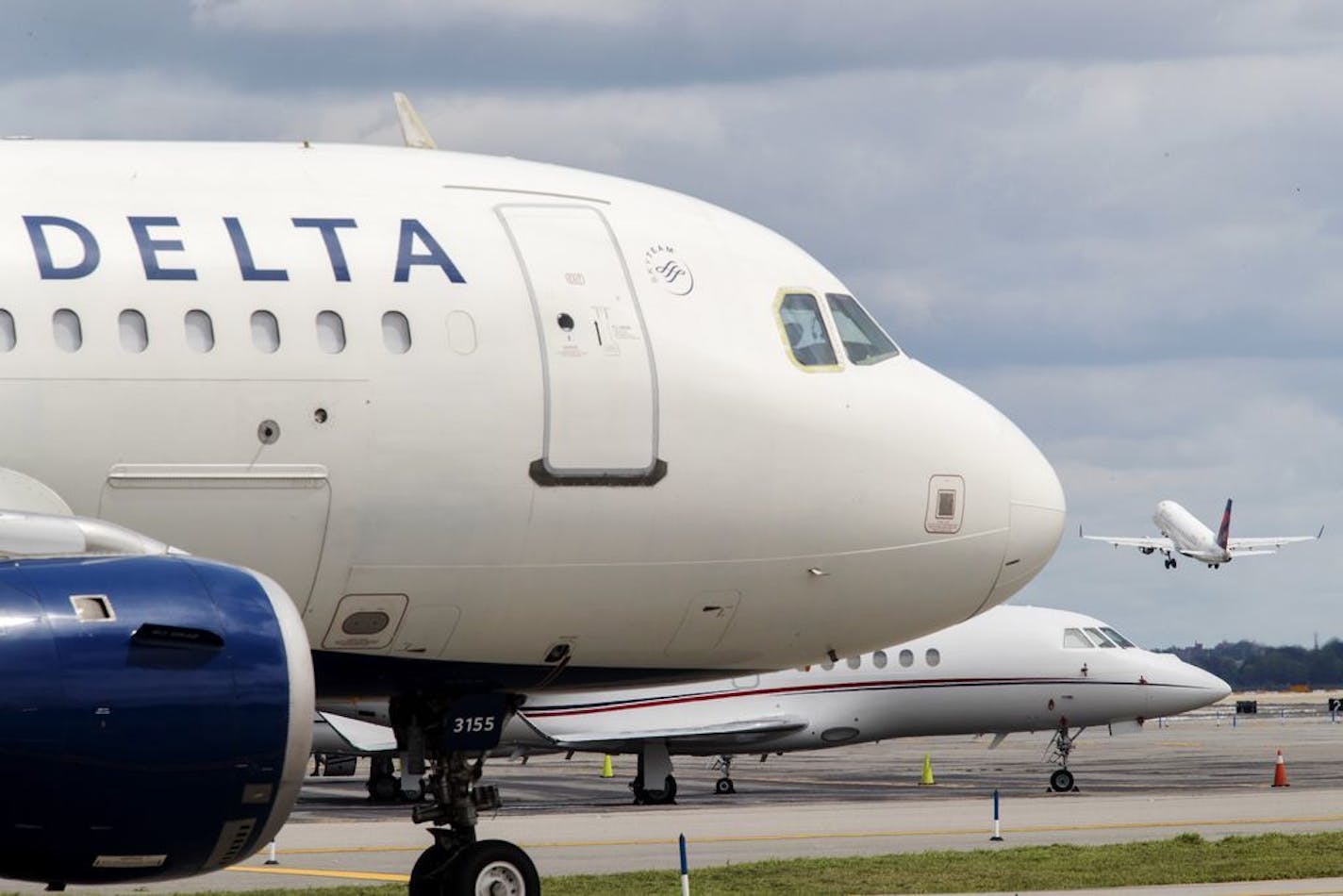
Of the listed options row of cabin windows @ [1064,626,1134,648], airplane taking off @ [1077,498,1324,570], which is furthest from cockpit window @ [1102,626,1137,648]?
airplane taking off @ [1077,498,1324,570]

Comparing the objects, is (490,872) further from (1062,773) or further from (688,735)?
(1062,773)

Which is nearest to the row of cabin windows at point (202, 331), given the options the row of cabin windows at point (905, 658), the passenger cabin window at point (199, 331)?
the passenger cabin window at point (199, 331)

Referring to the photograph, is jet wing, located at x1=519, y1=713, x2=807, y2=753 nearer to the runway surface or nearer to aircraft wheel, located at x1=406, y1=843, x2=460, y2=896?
the runway surface

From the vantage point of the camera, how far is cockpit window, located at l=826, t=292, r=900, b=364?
14203mm

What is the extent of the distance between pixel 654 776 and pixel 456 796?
83.0 ft

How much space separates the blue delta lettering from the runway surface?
416 inches

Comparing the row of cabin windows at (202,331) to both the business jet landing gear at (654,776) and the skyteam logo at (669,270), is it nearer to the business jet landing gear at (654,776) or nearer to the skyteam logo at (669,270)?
the skyteam logo at (669,270)

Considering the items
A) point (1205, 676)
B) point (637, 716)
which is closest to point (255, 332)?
point (637, 716)

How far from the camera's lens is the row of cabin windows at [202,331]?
451 inches

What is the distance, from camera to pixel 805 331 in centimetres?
1402

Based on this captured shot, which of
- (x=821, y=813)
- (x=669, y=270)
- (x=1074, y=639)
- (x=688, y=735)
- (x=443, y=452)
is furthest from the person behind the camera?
(x=1074, y=639)

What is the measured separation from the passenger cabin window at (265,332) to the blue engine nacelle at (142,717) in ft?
7.93

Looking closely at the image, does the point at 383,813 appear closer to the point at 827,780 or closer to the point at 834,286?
the point at 827,780

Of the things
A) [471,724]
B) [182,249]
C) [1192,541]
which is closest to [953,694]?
[471,724]
